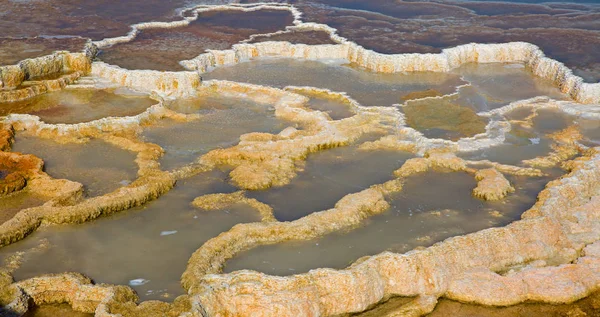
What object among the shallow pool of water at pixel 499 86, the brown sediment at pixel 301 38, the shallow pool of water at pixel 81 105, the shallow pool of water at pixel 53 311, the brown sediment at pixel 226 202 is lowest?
the shallow pool of water at pixel 53 311

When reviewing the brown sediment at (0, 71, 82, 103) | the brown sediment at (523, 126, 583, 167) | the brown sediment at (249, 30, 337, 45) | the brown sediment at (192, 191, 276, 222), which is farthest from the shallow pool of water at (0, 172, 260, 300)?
the brown sediment at (249, 30, 337, 45)

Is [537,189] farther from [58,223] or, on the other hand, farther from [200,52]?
[200,52]

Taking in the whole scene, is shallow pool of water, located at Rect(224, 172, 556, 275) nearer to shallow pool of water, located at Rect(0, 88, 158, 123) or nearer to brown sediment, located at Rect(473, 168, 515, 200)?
brown sediment, located at Rect(473, 168, 515, 200)

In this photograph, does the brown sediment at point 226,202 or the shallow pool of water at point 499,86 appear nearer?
the brown sediment at point 226,202

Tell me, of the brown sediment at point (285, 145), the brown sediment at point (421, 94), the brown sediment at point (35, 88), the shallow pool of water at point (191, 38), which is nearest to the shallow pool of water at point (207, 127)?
the brown sediment at point (285, 145)

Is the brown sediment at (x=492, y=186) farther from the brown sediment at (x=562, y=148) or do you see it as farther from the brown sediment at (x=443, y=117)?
the brown sediment at (x=443, y=117)

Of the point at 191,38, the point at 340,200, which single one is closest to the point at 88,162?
the point at 340,200
